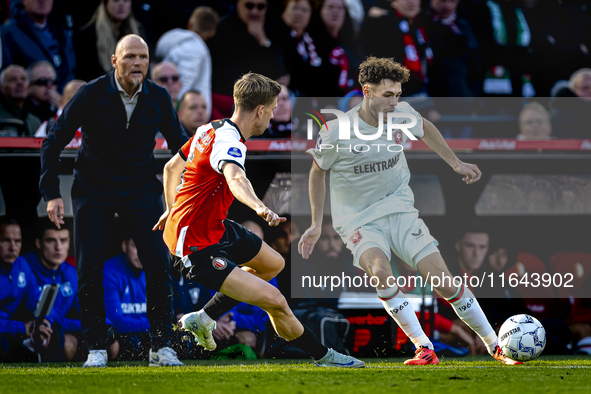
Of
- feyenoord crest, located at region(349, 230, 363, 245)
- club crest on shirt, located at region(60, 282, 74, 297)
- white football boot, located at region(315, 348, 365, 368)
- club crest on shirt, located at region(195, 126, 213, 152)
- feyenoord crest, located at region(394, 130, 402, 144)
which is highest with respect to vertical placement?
feyenoord crest, located at region(394, 130, 402, 144)

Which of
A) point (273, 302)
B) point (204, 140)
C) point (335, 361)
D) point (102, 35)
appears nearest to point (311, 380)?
point (273, 302)

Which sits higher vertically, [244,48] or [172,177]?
[244,48]

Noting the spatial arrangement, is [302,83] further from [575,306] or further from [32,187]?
[575,306]

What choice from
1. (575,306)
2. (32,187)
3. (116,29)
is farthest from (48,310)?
(575,306)

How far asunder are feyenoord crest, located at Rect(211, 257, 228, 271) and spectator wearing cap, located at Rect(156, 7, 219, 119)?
7.73ft

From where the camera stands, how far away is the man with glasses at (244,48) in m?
6.69

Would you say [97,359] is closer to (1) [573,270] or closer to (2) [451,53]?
(2) [451,53]

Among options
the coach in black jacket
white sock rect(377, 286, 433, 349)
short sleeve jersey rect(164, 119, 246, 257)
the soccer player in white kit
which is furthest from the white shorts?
the coach in black jacket

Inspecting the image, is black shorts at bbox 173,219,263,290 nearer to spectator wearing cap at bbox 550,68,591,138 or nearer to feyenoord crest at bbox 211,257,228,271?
feyenoord crest at bbox 211,257,228,271

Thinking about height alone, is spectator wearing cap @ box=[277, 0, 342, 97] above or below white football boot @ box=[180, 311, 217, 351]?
above

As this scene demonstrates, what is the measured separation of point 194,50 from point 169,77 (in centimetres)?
36

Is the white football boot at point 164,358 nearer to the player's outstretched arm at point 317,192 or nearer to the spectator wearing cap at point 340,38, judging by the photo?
the player's outstretched arm at point 317,192

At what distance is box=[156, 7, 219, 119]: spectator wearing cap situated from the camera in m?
6.59

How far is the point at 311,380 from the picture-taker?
4160mm
